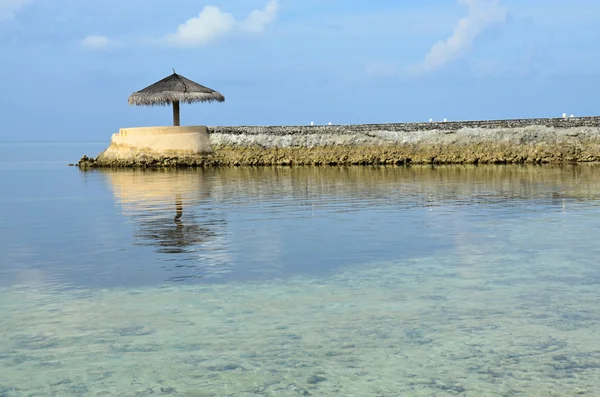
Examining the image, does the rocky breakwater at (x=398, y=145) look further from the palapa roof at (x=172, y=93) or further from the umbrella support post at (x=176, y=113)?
the palapa roof at (x=172, y=93)

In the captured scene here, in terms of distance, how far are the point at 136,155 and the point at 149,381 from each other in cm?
3472

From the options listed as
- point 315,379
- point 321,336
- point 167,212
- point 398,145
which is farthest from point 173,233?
point 398,145

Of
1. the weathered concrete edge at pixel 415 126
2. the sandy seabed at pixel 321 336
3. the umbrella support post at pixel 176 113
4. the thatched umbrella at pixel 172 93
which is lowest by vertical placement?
the sandy seabed at pixel 321 336

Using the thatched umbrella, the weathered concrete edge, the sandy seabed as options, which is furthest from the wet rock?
the weathered concrete edge

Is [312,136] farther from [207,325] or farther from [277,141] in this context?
[207,325]

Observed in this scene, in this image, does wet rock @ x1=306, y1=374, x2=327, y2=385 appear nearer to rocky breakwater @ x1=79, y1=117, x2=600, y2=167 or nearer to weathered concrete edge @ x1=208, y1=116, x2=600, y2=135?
rocky breakwater @ x1=79, y1=117, x2=600, y2=167

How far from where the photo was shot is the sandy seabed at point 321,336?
18.9ft

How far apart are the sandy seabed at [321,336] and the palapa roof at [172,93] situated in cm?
2904

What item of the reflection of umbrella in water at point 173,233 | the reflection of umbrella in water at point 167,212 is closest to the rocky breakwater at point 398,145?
the reflection of umbrella in water at point 167,212

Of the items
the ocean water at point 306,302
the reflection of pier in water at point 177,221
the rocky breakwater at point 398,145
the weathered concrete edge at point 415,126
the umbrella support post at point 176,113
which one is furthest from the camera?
the umbrella support post at point 176,113

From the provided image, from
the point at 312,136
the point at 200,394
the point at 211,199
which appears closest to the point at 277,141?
the point at 312,136

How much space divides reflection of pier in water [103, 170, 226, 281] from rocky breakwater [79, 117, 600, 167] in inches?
468

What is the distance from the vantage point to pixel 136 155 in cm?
3969

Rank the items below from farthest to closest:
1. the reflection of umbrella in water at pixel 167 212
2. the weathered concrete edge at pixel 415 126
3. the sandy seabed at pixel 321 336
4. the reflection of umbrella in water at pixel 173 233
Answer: the weathered concrete edge at pixel 415 126 → the reflection of umbrella in water at pixel 167 212 → the reflection of umbrella in water at pixel 173 233 → the sandy seabed at pixel 321 336
